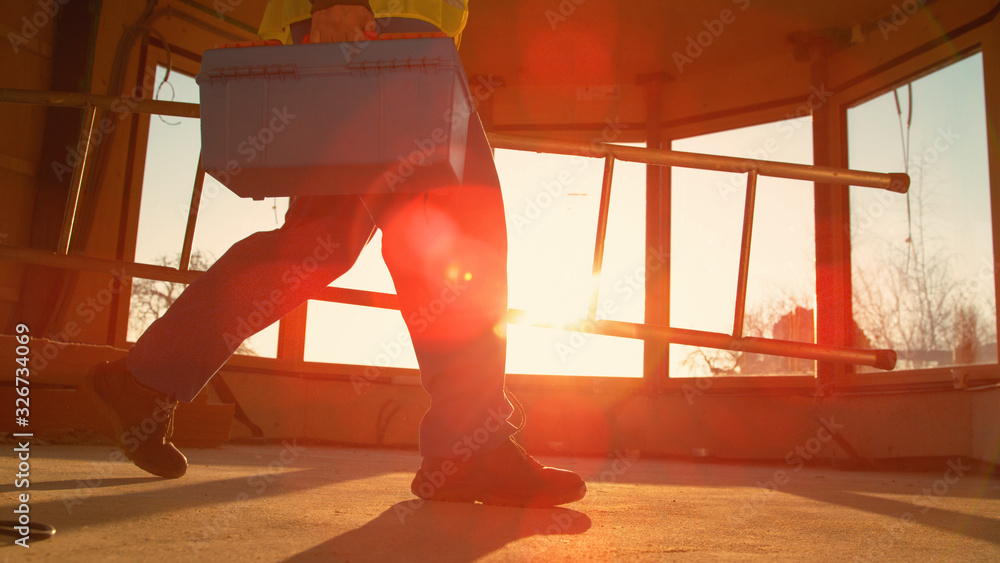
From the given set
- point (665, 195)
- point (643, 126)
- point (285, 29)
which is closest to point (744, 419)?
point (665, 195)

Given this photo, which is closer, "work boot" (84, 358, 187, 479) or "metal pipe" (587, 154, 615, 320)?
"work boot" (84, 358, 187, 479)

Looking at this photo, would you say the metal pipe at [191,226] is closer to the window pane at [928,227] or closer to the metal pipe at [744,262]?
the metal pipe at [744,262]

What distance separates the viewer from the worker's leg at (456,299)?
1.20 meters

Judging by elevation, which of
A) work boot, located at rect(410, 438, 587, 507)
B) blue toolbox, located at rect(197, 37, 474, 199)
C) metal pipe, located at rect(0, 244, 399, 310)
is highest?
blue toolbox, located at rect(197, 37, 474, 199)

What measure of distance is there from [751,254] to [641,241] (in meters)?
0.72

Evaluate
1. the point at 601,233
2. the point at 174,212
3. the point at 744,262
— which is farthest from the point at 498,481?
the point at 174,212

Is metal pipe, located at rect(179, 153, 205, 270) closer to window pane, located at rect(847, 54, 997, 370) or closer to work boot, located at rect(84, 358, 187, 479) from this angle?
work boot, located at rect(84, 358, 187, 479)

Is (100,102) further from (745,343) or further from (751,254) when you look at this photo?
(751,254)

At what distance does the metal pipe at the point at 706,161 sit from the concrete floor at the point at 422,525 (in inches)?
35.3

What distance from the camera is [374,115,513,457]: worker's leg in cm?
120

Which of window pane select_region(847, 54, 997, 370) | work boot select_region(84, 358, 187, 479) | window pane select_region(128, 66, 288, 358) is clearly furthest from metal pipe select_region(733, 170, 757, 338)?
window pane select_region(128, 66, 288, 358)

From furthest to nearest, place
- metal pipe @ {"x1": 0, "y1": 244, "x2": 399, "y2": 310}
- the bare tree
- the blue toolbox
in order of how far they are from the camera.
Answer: the bare tree → metal pipe @ {"x1": 0, "y1": 244, "x2": 399, "y2": 310} → the blue toolbox

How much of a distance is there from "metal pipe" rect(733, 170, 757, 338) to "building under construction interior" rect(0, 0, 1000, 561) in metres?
0.01

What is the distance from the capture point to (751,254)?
464 centimetres
